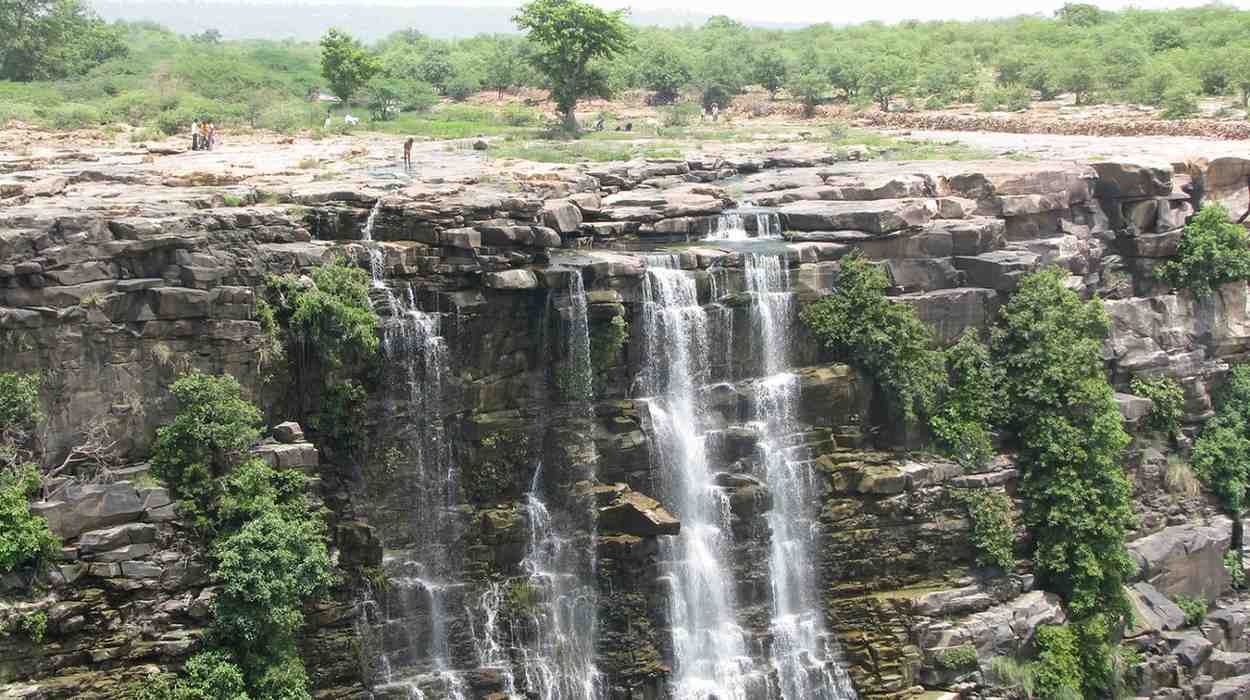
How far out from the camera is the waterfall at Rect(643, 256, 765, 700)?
35.3 meters

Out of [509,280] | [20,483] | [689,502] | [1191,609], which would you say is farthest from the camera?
[1191,609]

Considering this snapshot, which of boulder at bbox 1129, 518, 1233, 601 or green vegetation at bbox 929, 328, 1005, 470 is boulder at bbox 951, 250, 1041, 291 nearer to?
green vegetation at bbox 929, 328, 1005, 470

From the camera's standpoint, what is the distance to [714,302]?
36.5 metres

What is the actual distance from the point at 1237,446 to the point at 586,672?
71.3 ft

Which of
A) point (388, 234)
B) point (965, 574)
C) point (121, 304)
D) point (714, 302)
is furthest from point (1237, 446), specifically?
point (121, 304)

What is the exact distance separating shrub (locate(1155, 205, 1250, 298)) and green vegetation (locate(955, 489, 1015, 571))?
436 inches

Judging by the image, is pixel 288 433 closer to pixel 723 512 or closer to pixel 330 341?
pixel 330 341

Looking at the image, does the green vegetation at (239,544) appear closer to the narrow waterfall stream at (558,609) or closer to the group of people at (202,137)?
the narrow waterfall stream at (558,609)

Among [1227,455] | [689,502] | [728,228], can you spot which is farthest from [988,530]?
[728,228]

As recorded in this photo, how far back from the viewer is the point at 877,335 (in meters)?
37.1

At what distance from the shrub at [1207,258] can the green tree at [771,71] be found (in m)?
30.3

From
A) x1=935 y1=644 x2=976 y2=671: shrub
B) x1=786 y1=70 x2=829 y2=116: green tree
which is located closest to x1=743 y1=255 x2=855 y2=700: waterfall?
x1=935 y1=644 x2=976 y2=671: shrub

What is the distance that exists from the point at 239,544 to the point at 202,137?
21067 millimetres

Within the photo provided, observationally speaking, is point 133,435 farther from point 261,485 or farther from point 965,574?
point 965,574
